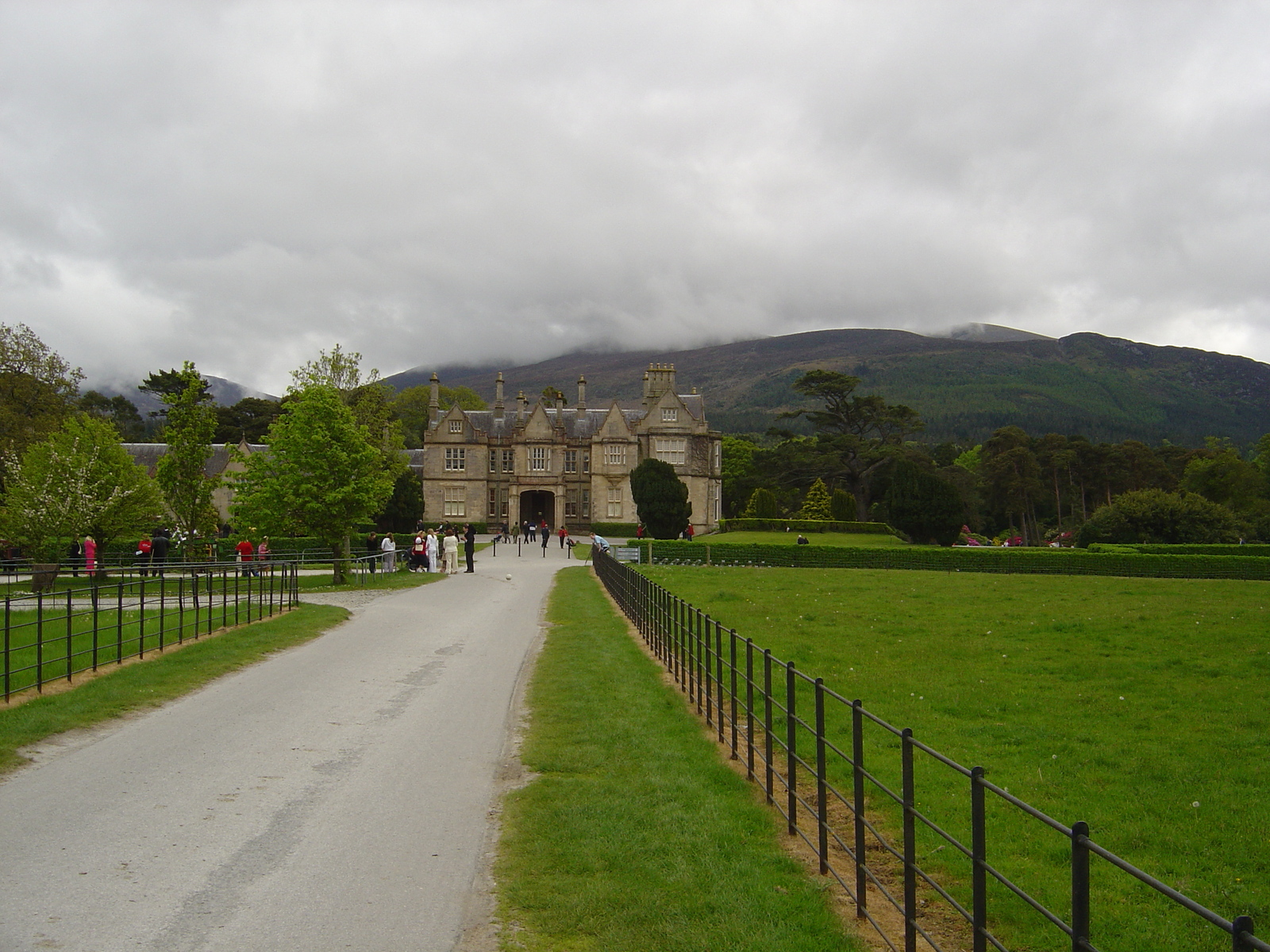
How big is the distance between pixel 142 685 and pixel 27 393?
43509 millimetres

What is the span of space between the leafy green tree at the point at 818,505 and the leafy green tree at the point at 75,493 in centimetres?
5063

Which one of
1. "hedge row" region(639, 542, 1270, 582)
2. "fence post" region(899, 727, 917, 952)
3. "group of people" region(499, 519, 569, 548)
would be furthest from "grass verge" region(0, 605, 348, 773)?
"group of people" region(499, 519, 569, 548)

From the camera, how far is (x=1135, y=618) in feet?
65.0

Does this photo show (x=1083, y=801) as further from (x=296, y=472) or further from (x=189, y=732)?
(x=296, y=472)

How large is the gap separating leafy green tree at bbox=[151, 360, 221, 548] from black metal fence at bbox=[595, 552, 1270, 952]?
79.2 feet

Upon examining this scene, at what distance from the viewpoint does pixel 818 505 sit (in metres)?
76.9

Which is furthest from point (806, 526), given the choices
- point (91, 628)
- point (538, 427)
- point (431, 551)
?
point (91, 628)

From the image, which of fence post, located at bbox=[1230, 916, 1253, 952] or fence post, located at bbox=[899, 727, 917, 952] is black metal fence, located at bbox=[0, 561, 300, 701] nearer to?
fence post, located at bbox=[899, 727, 917, 952]

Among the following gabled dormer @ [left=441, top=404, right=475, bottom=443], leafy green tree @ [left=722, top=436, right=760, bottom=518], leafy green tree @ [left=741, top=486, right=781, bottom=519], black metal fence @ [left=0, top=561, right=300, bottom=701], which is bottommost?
black metal fence @ [left=0, top=561, right=300, bottom=701]

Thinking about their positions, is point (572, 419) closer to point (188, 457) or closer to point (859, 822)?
point (188, 457)

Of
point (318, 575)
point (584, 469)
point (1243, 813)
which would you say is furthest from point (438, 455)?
point (1243, 813)

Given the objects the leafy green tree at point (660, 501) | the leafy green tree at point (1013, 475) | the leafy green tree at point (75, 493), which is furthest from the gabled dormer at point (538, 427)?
the leafy green tree at point (75, 493)

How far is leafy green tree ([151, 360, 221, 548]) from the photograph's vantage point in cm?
3247

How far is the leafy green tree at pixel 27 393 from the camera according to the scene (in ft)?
151
